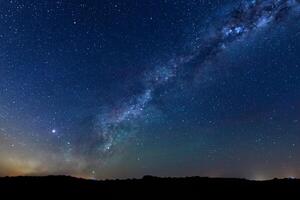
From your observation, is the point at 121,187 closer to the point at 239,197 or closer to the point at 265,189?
the point at 239,197

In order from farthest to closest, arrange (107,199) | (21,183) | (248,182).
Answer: (248,182)
(21,183)
(107,199)

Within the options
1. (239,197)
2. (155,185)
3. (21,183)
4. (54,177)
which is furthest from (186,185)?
(21,183)

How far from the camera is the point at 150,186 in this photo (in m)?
16.2

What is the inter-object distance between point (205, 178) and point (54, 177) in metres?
7.08

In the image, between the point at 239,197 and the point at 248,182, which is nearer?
the point at 239,197

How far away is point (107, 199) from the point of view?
48.4 ft

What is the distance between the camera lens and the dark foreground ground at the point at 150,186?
15445mm

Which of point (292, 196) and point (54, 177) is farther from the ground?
point (54, 177)

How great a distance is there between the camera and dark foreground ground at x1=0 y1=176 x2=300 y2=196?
50.7 ft

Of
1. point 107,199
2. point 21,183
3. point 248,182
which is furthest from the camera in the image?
point 248,182

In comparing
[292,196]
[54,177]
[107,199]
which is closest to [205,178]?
[292,196]

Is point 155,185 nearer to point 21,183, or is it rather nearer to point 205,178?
point 205,178

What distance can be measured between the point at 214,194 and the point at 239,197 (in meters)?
1.03

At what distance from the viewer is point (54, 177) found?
16.9m
